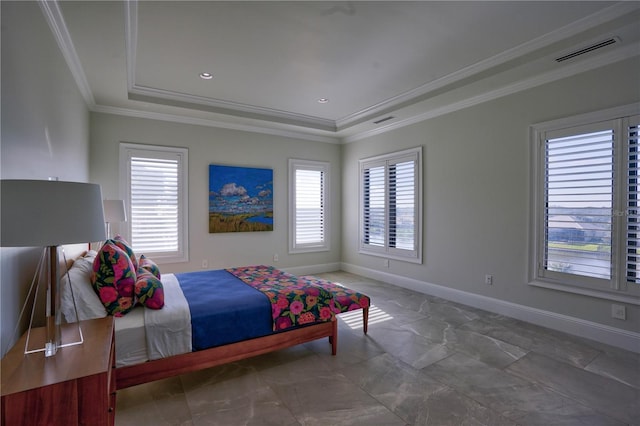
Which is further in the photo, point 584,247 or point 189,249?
point 189,249

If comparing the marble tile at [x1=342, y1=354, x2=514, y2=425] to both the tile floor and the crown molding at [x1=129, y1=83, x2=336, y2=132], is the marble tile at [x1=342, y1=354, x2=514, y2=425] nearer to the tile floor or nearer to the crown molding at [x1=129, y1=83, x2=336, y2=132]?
the tile floor

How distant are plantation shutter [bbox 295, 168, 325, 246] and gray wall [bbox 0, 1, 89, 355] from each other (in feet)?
12.6

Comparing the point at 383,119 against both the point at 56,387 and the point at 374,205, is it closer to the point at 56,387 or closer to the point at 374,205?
the point at 374,205

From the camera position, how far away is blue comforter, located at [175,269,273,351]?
95.2 inches

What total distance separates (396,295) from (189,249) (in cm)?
326

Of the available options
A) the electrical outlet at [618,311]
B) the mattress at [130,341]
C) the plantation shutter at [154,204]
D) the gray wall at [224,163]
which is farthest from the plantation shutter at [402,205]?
the mattress at [130,341]

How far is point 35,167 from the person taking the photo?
6.66 feet

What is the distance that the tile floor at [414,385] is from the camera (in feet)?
6.86

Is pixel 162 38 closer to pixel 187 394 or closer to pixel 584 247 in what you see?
pixel 187 394

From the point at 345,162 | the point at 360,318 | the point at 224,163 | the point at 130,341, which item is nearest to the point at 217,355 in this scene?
the point at 130,341

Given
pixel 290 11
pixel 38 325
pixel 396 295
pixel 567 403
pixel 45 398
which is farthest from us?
pixel 396 295

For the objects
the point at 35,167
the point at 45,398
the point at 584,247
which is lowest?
the point at 45,398

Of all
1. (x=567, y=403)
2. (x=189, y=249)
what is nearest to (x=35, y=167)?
(x=189, y=249)

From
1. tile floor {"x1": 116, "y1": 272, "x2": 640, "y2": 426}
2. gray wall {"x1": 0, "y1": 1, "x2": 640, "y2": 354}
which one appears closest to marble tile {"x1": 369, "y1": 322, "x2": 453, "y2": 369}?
A: tile floor {"x1": 116, "y1": 272, "x2": 640, "y2": 426}
